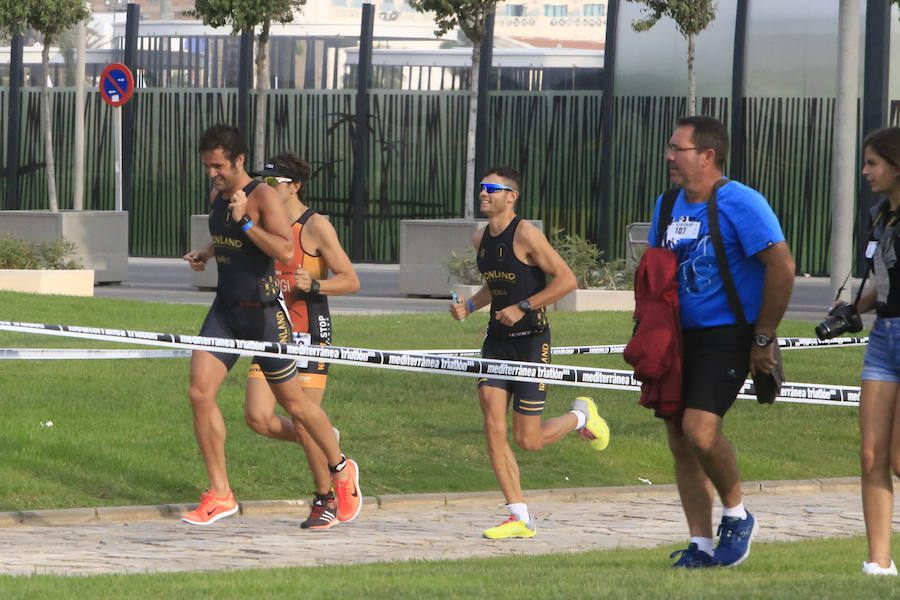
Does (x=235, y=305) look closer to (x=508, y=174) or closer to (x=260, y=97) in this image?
(x=508, y=174)

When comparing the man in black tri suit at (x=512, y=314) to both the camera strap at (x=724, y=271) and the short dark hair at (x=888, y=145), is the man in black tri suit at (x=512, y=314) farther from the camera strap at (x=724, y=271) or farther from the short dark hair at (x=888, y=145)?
the short dark hair at (x=888, y=145)

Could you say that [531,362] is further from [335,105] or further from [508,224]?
[335,105]

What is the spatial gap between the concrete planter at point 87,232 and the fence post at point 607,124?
27.4ft

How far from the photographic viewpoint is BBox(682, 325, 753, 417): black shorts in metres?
6.05

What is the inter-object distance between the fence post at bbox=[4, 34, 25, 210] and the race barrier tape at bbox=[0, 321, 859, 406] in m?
23.0

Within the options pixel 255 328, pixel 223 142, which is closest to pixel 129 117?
pixel 223 142

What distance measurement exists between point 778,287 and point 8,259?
16143mm

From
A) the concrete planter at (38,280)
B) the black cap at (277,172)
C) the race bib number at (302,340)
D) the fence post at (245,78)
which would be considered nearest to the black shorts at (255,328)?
the race bib number at (302,340)

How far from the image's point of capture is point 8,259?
67.0 ft

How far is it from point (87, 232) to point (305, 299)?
15745mm

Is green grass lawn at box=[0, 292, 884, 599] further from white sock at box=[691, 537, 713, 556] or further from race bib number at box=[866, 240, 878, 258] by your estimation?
race bib number at box=[866, 240, 878, 258]

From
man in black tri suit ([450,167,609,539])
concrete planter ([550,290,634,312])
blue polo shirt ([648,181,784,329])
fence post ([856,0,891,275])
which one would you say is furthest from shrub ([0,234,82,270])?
blue polo shirt ([648,181,784,329])

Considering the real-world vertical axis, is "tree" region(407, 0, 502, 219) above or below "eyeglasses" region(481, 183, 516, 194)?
above

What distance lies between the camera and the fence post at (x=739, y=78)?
84.7 ft
